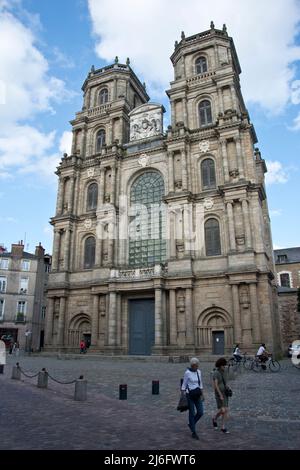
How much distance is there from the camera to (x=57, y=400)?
35.7 feet

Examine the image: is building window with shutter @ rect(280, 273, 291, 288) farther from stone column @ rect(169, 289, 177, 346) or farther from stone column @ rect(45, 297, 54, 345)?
stone column @ rect(45, 297, 54, 345)

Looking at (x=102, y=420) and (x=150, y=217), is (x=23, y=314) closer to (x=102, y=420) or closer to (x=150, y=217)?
(x=150, y=217)

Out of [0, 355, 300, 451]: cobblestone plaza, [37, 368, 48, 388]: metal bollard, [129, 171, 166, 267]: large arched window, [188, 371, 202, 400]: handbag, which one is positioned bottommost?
[0, 355, 300, 451]: cobblestone plaza

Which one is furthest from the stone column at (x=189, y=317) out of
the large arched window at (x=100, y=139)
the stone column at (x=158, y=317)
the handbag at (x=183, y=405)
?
the handbag at (x=183, y=405)

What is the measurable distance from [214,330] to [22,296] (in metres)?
29.6

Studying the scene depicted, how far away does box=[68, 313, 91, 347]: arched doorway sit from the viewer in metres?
32.3

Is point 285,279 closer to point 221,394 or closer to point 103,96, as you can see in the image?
point 103,96

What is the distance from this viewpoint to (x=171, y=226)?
30.4 m

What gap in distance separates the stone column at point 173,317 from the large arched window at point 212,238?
434cm

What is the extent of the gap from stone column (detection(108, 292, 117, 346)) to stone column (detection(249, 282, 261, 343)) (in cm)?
1093

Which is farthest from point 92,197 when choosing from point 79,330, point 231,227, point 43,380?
point 43,380

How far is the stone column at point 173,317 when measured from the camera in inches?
1075

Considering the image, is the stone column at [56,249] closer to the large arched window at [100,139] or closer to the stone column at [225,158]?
the large arched window at [100,139]

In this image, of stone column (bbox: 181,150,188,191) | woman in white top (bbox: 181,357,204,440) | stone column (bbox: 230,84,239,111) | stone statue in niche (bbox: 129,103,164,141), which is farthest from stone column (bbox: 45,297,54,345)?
woman in white top (bbox: 181,357,204,440)
